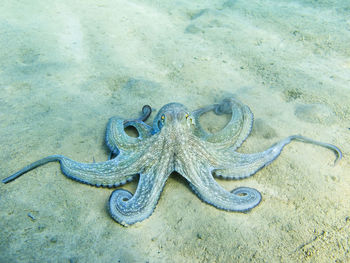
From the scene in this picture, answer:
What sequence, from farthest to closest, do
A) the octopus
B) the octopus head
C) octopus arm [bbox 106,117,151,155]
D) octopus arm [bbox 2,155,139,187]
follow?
1. octopus arm [bbox 106,117,151,155]
2. the octopus head
3. octopus arm [bbox 2,155,139,187]
4. the octopus

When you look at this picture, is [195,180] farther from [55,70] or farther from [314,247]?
[55,70]

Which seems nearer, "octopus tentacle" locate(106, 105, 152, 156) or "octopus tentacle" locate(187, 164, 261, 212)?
"octopus tentacle" locate(187, 164, 261, 212)

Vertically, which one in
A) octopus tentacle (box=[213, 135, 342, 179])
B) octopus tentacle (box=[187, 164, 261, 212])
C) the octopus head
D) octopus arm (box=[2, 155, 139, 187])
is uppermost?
the octopus head

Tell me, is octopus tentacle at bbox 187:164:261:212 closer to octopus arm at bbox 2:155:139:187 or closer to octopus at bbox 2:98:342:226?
octopus at bbox 2:98:342:226

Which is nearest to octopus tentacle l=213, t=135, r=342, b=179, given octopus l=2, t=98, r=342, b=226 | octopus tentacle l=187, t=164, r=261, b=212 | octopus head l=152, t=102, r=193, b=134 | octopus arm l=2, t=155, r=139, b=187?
octopus l=2, t=98, r=342, b=226

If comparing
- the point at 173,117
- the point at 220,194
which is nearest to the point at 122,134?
the point at 173,117

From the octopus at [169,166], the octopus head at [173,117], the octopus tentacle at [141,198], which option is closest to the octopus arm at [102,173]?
the octopus at [169,166]
